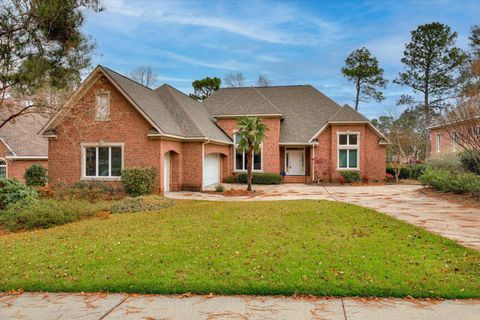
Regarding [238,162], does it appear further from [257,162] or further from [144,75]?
[144,75]

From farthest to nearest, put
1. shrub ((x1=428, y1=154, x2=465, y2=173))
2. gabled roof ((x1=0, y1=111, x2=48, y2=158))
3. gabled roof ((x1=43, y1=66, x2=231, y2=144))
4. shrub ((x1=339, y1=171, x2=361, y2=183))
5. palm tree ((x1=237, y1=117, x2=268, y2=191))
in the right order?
gabled roof ((x1=0, y1=111, x2=48, y2=158)), shrub ((x1=339, y1=171, x2=361, y2=183)), shrub ((x1=428, y1=154, x2=465, y2=173)), palm tree ((x1=237, y1=117, x2=268, y2=191)), gabled roof ((x1=43, y1=66, x2=231, y2=144))

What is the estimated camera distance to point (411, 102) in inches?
1369

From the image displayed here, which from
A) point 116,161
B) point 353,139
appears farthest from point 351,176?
point 116,161

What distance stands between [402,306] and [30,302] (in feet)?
15.6

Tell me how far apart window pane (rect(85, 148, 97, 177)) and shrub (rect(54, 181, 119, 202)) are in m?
1.17

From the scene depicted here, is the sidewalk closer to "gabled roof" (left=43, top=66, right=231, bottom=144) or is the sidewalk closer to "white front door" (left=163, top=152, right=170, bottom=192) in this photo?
"gabled roof" (left=43, top=66, right=231, bottom=144)

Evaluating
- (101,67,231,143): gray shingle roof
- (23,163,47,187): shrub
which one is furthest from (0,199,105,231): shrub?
(23,163,47,187): shrub

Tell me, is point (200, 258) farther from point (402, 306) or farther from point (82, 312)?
point (402, 306)

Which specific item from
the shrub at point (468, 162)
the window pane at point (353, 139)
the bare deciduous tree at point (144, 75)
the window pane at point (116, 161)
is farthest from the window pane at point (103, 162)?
the bare deciduous tree at point (144, 75)

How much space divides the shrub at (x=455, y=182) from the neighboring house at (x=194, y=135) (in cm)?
745

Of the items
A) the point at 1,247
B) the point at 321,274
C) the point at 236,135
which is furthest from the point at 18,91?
the point at 236,135

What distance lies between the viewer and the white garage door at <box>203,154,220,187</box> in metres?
21.3

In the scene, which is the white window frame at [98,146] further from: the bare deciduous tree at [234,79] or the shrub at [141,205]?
the bare deciduous tree at [234,79]

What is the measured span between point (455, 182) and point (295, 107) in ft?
50.3
